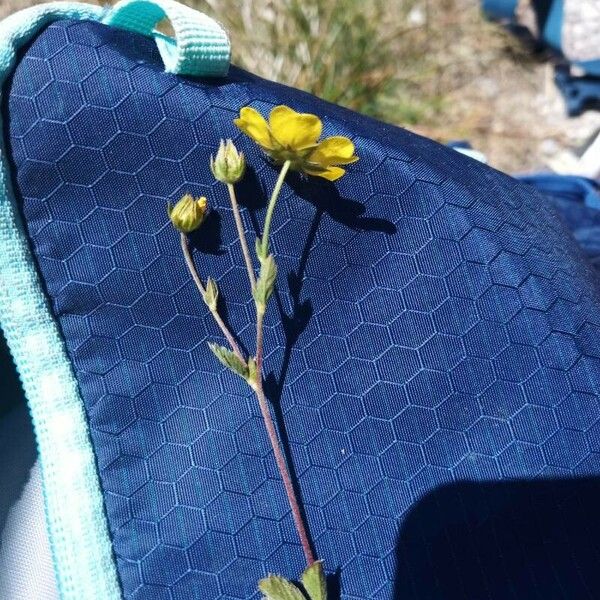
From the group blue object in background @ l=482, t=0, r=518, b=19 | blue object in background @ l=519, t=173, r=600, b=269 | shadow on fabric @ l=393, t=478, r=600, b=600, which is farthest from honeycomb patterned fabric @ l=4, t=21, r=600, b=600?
blue object in background @ l=482, t=0, r=518, b=19

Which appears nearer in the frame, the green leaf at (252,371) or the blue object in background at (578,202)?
the green leaf at (252,371)

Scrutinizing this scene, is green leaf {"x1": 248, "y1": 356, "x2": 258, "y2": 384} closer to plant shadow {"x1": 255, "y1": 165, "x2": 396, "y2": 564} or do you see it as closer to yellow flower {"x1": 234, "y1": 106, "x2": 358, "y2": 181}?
plant shadow {"x1": 255, "y1": 165, "x2": 396, "y2": 564}

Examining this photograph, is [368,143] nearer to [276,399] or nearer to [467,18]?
[276,399]

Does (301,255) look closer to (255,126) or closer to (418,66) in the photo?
(255,126)

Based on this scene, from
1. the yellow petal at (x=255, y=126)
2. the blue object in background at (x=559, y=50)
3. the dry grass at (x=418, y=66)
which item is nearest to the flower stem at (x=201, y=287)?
the yellow petal at (x=255, y=126)

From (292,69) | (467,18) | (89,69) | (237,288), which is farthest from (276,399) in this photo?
(467,18)

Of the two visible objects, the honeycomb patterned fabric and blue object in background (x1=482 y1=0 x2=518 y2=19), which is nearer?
the honeycomb patterned fabric

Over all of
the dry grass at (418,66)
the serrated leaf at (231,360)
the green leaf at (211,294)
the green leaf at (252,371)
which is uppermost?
the green leaf at (211,294)

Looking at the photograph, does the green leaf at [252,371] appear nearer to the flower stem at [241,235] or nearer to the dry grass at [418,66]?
the flower stem at [241,235]
